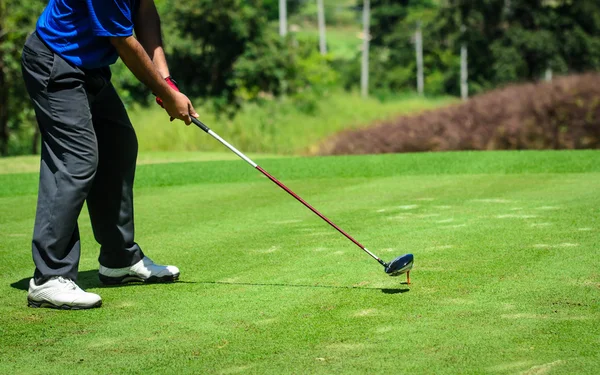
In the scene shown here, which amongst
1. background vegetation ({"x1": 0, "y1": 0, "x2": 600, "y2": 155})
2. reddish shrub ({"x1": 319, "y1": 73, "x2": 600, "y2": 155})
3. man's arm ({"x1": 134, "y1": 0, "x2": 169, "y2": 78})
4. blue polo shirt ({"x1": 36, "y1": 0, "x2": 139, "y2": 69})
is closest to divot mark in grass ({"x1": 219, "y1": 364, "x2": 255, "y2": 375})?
blue polo shirt ({"x1": 36, "y1": 0, "x2": 139, "y2": 69})

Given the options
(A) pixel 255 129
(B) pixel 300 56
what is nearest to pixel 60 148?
(A) pixel 255 129

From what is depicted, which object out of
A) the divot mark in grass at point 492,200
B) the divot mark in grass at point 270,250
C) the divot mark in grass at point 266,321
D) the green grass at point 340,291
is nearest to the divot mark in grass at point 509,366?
the green grass at point 340,291

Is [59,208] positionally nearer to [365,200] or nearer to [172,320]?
[172,320]

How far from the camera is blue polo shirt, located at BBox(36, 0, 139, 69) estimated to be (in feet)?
14.4

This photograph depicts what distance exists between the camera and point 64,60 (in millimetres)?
4578

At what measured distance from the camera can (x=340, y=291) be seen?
4.38m

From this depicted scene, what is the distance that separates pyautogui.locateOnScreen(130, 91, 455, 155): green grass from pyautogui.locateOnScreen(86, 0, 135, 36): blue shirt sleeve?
16.6m

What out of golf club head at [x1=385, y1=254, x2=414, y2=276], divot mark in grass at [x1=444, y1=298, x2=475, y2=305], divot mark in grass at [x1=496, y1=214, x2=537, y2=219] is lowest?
divot mark in grass at [x1=496, y1=214, x2=537, y2=219]

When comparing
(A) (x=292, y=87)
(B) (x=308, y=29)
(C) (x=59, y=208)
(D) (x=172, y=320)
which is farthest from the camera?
(B) (x=308, y=29)

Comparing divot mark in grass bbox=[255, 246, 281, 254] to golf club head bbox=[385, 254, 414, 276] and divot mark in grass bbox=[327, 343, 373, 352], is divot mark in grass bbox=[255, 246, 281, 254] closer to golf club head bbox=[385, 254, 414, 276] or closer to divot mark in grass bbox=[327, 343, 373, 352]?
golf club head bbox=[385, 254, 414, 276]

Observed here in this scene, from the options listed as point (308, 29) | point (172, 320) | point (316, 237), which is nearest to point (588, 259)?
point (316, 237)

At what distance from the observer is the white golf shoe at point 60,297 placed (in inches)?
170

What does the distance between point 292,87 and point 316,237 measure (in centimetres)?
2665

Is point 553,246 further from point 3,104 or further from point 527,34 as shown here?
point 527,34
